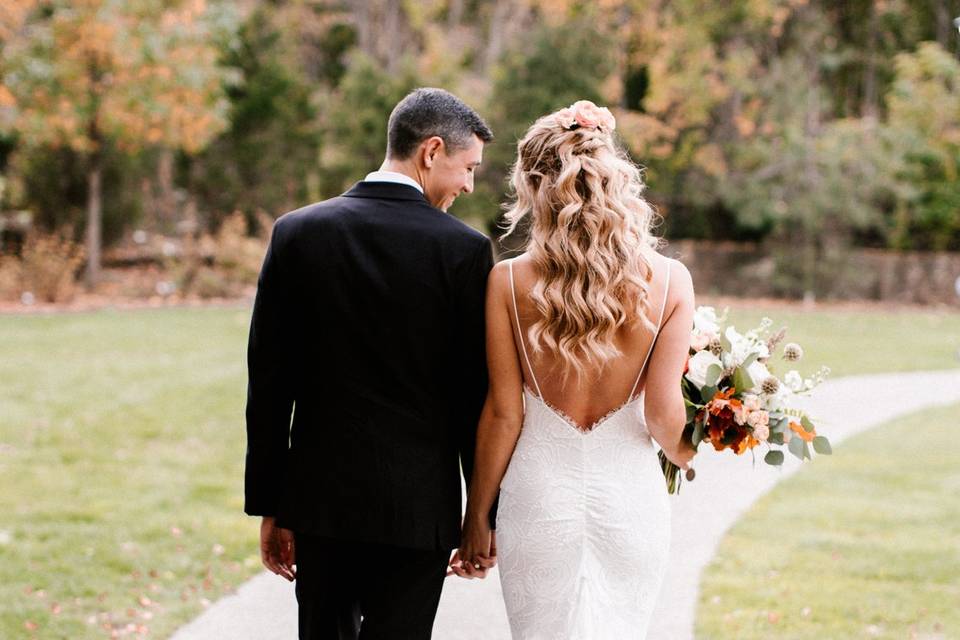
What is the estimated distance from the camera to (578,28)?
820 inches

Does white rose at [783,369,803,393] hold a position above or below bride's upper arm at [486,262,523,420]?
below

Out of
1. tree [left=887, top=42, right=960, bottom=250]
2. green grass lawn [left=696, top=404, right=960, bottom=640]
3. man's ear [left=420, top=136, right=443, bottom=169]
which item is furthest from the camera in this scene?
tree [left=887, top=42, right=960, bottom=250]

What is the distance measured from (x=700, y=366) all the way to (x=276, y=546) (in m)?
1.45

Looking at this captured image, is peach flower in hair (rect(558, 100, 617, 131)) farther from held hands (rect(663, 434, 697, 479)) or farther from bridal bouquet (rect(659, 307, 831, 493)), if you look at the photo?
held hands (rect(663, 434, 697, 479))

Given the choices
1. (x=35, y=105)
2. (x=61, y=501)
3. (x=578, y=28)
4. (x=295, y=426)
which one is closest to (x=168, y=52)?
(x=35, y=105)

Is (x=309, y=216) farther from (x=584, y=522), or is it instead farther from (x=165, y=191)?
(x=165, y=191)

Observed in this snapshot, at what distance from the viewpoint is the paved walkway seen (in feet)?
14.5

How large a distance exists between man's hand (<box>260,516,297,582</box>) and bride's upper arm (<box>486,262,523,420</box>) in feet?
2.47

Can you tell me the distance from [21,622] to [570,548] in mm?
2979

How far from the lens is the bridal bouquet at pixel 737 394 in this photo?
314cm

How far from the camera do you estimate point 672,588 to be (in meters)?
5.09

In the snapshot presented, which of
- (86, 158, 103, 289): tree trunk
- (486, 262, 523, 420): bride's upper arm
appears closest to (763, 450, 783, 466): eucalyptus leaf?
(486, 262, 523, 420): bride's upper arm

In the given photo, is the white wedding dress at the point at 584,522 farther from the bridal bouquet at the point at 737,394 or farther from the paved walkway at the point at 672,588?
the paved walkway at the point at 672,588

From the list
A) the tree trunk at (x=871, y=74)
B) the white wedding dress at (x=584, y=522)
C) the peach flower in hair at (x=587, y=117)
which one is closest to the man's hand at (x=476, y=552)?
the white wedding dress at (x=584, y=522)
